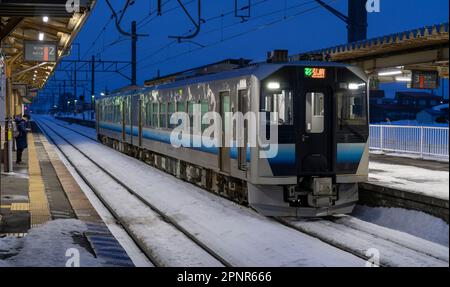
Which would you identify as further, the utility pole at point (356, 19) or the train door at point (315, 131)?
the utility pole at point (356, 19)

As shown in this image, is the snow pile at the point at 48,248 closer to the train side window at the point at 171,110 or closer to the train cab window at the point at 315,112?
the train cab window at the point at 315,112

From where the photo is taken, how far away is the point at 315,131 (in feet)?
35.8

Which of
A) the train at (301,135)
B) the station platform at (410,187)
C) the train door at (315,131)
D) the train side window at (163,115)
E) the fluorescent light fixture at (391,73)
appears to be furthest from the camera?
the train side window at (163,115)

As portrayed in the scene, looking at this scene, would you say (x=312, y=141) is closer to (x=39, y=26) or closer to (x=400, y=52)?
(x=400, y=52)

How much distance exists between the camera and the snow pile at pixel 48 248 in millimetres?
7629

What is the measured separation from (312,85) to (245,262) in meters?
4.11

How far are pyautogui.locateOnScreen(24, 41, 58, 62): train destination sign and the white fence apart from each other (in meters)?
Answer: 10.3

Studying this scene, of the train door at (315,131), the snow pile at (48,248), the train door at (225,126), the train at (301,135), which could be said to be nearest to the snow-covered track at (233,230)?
the train at (301,135)

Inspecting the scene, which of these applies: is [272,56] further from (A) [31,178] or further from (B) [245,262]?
(A) [31,178]

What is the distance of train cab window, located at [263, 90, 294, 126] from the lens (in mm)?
10656

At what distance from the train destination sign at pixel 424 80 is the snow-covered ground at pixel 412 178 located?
2100mm

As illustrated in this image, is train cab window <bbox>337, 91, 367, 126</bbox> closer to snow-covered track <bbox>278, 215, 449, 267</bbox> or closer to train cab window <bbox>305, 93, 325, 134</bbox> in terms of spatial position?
train cab window <bbox>305, 93, 325, 134</bbox>

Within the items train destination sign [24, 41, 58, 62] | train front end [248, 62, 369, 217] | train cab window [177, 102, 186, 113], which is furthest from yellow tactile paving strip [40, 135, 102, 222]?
train destination sign [24, 41, 58, 62]

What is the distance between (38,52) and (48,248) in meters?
10.1
